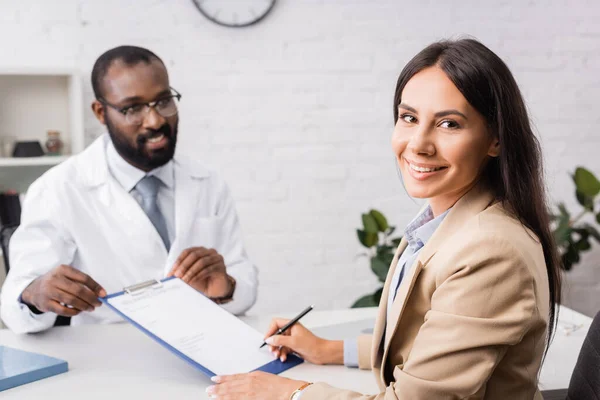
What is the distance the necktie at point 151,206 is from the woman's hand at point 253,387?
0.90m

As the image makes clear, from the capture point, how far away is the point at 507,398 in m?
1.10

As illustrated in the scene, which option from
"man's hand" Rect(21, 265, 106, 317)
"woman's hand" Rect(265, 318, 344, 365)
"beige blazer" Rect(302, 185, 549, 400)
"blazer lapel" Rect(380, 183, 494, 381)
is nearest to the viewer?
"beige blazer" Rect(302, 185, 549, 400)

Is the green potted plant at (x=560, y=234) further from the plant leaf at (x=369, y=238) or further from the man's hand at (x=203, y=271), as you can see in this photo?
the man's hand at (x=203, y=271)

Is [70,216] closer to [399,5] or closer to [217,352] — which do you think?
[217,352]

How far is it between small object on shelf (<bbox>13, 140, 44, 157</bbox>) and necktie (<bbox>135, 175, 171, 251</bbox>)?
0.89 metres

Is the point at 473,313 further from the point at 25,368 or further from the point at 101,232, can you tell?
the point at 101,232

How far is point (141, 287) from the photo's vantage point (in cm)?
157

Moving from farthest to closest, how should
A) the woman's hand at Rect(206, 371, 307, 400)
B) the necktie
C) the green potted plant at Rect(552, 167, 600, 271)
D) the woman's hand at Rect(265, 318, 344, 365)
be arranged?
the green potted plant at Rect(552, 167, 600, 271) → the necktie → the woman's hand at Rect(265, 318, 344, 365) → the woman's hand at Rect(206, 371, 307, 400)

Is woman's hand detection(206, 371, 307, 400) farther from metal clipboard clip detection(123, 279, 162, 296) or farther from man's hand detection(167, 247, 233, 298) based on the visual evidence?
man's hand detection(167, 247, 233, 298)

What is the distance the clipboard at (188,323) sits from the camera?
4.58 ft

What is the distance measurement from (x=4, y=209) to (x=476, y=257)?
2330mm

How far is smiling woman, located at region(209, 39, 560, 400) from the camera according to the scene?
101 cm

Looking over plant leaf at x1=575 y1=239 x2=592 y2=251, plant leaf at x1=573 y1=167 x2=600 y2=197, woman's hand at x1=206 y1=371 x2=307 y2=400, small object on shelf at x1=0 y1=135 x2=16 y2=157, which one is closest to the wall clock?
small object on shelf at x1=0 y1=135 x2=16 y2=157

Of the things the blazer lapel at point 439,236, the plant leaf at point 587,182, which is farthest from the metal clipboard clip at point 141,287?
the plant leaf at point 587,182
